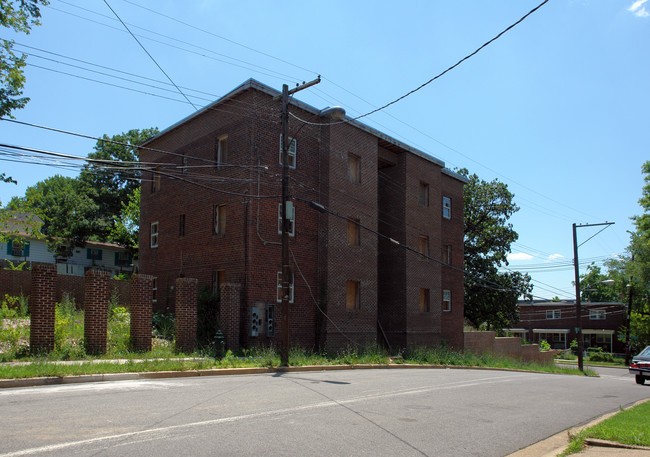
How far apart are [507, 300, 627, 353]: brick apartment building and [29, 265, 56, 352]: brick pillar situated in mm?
60942

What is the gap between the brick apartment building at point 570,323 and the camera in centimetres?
6544

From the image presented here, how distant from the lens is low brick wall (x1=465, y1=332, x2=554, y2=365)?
3350cm

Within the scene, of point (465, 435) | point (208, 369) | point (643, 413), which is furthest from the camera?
point (208, 369)

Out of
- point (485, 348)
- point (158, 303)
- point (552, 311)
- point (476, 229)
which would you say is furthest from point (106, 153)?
point (552, 311)

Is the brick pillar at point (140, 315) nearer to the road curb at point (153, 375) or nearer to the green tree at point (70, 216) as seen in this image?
the road curb at point (153, 375)

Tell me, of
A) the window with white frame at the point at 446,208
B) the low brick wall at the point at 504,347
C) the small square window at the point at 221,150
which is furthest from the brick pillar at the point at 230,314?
Answer: the low brick wall at the point at 504,347

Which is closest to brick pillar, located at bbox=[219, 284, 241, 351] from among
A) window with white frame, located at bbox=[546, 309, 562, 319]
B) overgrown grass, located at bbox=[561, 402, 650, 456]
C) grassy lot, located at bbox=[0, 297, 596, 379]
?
grassy lot, located at bbox=[0, 297, 596, 379]

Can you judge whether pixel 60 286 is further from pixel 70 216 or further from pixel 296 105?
pixel 70 216

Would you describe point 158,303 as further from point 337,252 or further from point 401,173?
point 401,173

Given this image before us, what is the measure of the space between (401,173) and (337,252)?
709 centimetres

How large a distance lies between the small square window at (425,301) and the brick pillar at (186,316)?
1477 centimetres

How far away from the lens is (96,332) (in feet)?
53.2

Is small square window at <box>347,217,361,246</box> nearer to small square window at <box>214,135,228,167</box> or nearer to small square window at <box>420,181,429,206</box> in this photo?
small square window at <box>420,181,429,206</box>

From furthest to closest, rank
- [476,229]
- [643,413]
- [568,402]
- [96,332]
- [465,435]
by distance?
[476,229] → [96,332] → [568,402] → [643,413] → [465,435]
